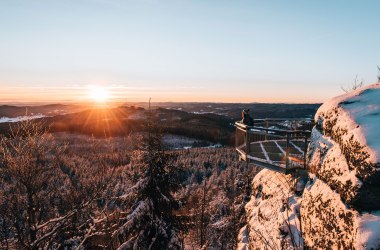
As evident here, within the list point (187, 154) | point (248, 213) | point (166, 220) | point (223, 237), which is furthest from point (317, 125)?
point (187, 154)

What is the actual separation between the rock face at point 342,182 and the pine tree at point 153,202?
680 centimetres

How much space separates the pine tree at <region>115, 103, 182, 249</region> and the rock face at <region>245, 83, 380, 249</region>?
268 inches

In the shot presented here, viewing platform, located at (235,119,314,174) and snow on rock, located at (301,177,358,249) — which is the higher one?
viewing platform, located at (235,119,314,174)

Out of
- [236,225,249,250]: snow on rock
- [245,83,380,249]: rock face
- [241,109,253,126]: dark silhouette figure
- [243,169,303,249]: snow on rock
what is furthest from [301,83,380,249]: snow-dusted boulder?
[241,109,253,126]: dark silhouette figure

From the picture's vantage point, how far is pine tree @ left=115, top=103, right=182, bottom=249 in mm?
14586

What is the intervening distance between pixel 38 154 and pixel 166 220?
8.27 meters

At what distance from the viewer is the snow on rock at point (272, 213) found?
837 centimetres

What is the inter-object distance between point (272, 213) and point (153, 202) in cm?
692

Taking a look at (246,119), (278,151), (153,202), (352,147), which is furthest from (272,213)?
(153,202)

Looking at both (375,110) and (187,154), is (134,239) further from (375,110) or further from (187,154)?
(187,154)

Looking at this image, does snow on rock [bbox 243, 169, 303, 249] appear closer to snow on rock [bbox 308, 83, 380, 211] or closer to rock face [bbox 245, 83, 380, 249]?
rock face [bbox 245, 83, 380, 249]

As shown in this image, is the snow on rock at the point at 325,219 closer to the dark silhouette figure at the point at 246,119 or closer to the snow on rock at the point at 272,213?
the snow on rock at the point at 272,213

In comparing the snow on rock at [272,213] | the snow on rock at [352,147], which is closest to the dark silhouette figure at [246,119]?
the snow on rock at [272,213]

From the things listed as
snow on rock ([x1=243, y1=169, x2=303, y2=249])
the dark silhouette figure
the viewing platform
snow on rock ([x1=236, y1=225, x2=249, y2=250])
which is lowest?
snow on rock ([x1=236, y1=225, x2=249, y2=250])
